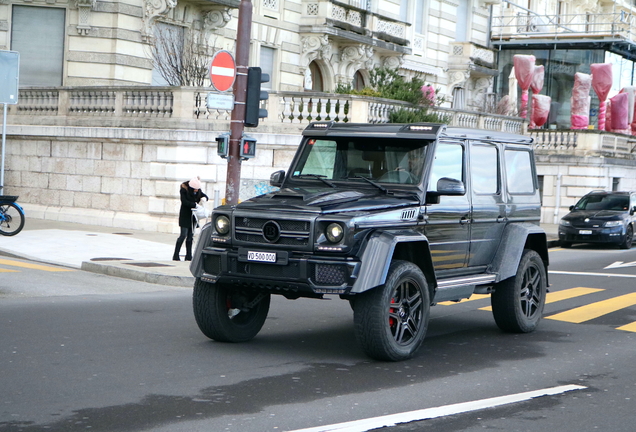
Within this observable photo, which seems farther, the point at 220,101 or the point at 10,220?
the point at 10,220

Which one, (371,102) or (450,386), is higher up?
(371,102)

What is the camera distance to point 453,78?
40062mm

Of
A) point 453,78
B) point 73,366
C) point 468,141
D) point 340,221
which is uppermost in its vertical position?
point 453,78

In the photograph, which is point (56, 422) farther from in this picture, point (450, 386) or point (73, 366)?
point (450, 386)

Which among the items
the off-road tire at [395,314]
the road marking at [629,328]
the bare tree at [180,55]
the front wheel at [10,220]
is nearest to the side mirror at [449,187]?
the off-road tire at [395,314]

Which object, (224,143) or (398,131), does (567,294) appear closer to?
(224,143)

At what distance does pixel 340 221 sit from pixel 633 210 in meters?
20.1

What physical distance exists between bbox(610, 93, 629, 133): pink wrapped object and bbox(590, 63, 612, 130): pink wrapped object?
0.47m

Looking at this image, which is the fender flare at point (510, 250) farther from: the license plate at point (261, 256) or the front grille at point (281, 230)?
the license plate at point (261, 256)

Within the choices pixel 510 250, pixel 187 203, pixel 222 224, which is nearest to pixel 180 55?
pixel 187 203

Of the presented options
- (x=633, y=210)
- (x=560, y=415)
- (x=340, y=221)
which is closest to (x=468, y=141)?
(x=340, y=221)

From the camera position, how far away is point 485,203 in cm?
973

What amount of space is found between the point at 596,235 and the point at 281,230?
1839cm

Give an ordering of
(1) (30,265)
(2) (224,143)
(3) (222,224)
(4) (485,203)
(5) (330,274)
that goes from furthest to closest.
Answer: (1) (30,265), (2) (224,143), (4) (485,203), (3) (222,224), (5) (330,274)
